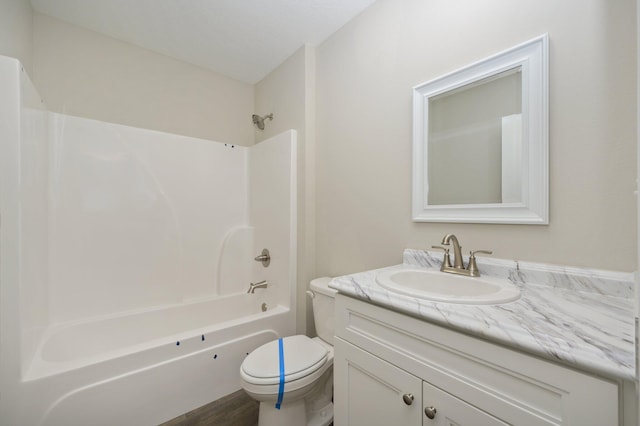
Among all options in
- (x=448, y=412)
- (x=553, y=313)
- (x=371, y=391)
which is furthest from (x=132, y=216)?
(x=553, y=313)

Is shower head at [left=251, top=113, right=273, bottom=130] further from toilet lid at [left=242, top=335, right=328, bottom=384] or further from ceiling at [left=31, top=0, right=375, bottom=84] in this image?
toilet lid at [left=242, top=335, right=328, bottom=384]

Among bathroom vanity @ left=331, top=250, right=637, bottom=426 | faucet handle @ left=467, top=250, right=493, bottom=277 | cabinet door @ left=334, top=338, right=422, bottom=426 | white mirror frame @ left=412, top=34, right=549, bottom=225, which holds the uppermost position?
white mirror frame @ left=412, top=34, right=549, bottom=225

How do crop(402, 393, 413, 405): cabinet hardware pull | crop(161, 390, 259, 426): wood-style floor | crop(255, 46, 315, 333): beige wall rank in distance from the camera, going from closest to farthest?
crop(402, 393, 413, 405): cabinet hardware pull
crop(161, 390, 259, 426): wood-style floor
crop(255, 46, 315, 333): beige wall

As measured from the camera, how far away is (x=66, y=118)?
166 centimetres

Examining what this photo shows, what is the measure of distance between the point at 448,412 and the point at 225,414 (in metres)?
1.34

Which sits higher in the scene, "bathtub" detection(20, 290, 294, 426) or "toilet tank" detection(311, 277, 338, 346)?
"toilet tank" detection(311, 277, 338, 346)

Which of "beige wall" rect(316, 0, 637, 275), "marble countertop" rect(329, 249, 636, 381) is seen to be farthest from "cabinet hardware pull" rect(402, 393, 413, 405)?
"beige wall" rect(316, 0, 637, 275)

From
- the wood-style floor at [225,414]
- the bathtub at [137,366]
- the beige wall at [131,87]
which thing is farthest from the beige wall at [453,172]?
the beige wall at [131,87]

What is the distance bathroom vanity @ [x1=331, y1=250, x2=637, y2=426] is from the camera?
499 millimetres

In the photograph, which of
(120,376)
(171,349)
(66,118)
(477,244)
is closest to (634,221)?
(477,244)

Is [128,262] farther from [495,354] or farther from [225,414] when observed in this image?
[495,354]

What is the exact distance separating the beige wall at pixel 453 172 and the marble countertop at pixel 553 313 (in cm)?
6

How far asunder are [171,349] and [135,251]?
86 cm

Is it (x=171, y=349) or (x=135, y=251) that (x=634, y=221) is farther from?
(x=135, y=251)
